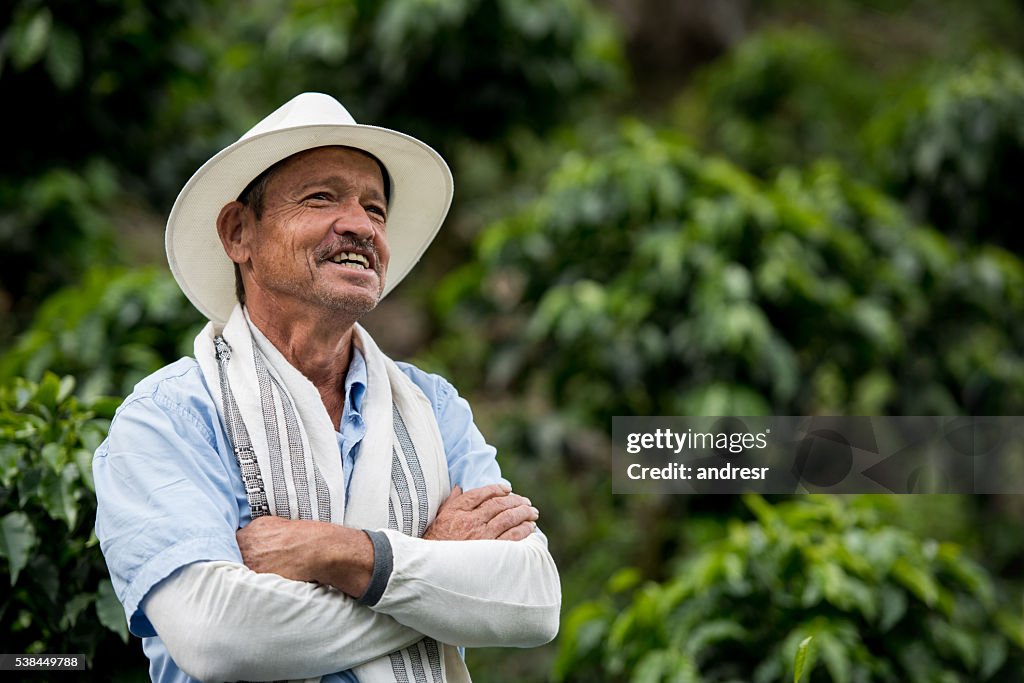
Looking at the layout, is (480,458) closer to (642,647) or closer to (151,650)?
(151,650)

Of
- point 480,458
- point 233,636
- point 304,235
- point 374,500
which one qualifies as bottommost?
point 233,636

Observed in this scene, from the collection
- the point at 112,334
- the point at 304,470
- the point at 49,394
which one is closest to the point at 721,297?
the point at 112,334

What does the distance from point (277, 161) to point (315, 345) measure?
11.7 inches

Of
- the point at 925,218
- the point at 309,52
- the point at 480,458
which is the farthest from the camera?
the point at 925,218

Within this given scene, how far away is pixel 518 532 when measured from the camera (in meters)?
1.76

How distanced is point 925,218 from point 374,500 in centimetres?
462

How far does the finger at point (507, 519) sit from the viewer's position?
1.74 meters

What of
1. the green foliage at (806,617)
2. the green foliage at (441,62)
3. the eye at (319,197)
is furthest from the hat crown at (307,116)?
the green foliage at (441,62)

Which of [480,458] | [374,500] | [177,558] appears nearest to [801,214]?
[480,458]

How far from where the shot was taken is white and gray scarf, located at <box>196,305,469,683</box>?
165 cm

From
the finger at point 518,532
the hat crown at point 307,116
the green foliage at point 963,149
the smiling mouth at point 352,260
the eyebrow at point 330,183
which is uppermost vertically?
the green foliage at point 963,149

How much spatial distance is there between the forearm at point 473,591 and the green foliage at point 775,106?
5.36m

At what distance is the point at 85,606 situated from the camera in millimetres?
2234

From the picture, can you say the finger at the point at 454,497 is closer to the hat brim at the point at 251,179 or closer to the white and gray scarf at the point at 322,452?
the white and gray scarf at the point at 322,452
